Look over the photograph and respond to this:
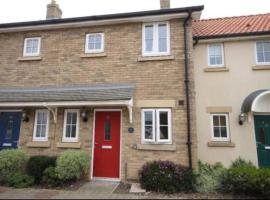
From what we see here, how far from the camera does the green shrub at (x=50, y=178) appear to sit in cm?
692

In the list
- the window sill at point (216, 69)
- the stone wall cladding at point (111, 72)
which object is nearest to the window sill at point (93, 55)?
the stone wall cladding at point (111, 72)

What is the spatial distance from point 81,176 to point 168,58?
5.46m

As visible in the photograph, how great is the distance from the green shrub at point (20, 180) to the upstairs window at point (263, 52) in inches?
391

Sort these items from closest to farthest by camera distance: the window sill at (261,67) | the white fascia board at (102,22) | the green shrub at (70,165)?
the green shrub at (70,165)
the white fascia board at (102,22)
the window sill at (261,67)

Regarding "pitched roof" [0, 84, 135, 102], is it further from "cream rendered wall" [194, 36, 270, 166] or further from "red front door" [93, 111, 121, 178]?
"cream rendered wall" [194, 36, 270, 166]

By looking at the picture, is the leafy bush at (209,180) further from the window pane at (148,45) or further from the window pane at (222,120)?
the window pane at (148,45)

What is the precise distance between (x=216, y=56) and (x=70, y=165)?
7.30 metres

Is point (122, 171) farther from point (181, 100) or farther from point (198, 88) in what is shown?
point (198, 88)

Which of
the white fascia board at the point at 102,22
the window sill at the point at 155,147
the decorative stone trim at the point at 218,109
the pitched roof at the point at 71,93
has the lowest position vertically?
the window sill at the point at 155,147

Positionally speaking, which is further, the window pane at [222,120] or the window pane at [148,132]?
the window pane at [222,120]

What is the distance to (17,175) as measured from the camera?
727 cm

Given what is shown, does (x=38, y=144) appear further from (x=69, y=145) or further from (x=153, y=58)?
(x=153, y=58)

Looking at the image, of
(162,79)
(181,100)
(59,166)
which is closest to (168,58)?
(162,79)

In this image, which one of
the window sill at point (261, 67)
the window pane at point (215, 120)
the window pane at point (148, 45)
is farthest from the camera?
the window pane at point (215, 120)
